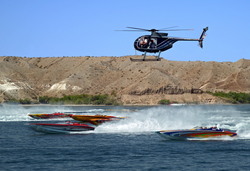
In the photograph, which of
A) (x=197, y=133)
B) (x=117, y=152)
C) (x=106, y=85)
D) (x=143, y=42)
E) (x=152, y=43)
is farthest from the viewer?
(x=106, y=85)

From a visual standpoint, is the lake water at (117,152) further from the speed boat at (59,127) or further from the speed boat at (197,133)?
the speed boat at (59,127)

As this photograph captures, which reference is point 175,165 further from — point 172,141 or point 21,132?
point 21,132

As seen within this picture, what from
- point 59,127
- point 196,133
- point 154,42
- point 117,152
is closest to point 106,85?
point 154,42

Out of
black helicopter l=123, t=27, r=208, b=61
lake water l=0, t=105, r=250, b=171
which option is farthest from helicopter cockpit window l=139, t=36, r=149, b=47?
lake water l=0, t=105, r=250, b=171

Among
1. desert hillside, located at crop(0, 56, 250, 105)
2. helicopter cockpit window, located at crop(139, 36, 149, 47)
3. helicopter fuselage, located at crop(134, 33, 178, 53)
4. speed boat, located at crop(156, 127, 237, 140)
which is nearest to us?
speed boat, located at crop(156, 127, 237, 140)

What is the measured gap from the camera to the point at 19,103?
160 m

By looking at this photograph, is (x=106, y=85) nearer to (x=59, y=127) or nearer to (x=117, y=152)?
(x=59, y=127)

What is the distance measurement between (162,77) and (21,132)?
392 feet

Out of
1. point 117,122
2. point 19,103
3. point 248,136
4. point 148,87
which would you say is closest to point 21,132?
point 117,122

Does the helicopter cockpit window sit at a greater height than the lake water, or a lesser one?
greater

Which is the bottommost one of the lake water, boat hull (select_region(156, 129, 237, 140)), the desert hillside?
the lake water

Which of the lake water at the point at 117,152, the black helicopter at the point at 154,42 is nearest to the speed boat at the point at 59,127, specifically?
the lake water at the point at 117,152

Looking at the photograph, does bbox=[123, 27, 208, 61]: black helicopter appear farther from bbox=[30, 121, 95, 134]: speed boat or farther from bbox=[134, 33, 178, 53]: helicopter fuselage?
bbox=[30, 121, 95, 134]: speed boat

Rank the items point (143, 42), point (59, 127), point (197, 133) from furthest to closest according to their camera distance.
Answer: point (143, 42), point (59, 127), point (197, 133)
